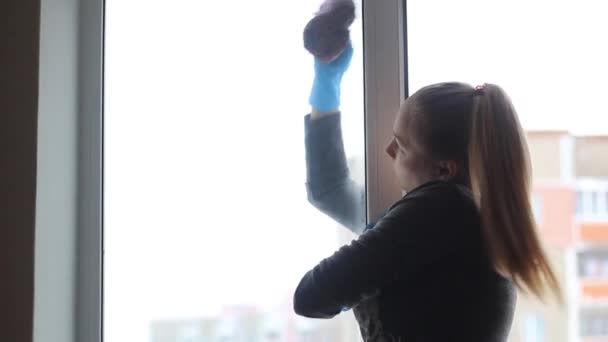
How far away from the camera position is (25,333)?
102 centimetres

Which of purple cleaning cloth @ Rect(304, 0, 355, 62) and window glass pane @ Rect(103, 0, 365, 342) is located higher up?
purple cleaning cloth @ Rect(304, 0, 355, 62)

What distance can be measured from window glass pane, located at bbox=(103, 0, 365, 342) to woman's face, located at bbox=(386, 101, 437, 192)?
26cm

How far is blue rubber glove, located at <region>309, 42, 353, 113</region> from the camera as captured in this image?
1.16 meters

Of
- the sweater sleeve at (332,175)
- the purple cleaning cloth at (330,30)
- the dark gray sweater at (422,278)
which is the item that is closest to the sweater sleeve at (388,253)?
the dark gray sweater at (422,278)

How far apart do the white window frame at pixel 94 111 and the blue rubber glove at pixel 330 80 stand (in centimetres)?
4

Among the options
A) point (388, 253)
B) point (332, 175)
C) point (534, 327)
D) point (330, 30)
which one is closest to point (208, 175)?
point (332, 175)

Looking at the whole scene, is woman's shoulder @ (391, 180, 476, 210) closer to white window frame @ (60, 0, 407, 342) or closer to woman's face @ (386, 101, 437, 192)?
woman's face @ (386, 101, 437, 192)

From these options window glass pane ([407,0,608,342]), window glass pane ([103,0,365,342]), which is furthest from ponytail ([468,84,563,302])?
window glass pane ([103,0,365,342])

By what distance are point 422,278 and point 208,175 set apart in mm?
511

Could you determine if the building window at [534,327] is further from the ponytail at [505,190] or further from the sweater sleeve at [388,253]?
the sweater sleeve at [388,253]

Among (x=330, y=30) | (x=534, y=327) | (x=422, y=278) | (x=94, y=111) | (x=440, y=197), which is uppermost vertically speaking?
(x=330, y=30)

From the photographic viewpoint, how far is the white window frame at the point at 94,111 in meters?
1.14

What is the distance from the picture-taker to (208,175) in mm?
1230

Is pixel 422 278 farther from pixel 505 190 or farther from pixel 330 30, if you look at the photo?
pixel 330 30
